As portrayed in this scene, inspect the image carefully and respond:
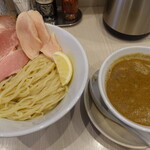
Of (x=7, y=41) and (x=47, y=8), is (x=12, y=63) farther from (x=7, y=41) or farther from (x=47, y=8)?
(x=47, y=8)

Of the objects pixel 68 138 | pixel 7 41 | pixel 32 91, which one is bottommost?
pixel 68 138

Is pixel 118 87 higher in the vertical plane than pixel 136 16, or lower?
lower

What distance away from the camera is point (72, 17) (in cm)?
100

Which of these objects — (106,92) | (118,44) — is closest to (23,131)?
(106,92)

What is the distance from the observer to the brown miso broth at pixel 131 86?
54 cm

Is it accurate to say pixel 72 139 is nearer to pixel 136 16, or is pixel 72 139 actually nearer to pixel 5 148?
pixel 5 148

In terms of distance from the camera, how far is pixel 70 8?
0.94 m

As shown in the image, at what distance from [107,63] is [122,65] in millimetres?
74

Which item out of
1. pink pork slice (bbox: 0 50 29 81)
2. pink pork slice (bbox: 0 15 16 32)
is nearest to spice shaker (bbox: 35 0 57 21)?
pink pork slice (bbox: 0 15 16 32)

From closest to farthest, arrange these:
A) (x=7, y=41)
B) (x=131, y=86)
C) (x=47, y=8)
Result: (x=131, y=86), (x=7, y=41), (x=47, y=8)

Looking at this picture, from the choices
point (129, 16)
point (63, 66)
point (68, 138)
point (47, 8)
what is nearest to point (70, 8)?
point (47, 8)

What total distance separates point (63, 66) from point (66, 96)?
0.39ft

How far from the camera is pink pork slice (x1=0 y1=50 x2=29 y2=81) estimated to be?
2.18ft

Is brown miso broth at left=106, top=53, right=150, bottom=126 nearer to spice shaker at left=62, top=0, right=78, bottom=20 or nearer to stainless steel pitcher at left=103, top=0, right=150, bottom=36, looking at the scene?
stainless steel pitcher at left=103, top=0, right=150, bottom=36
